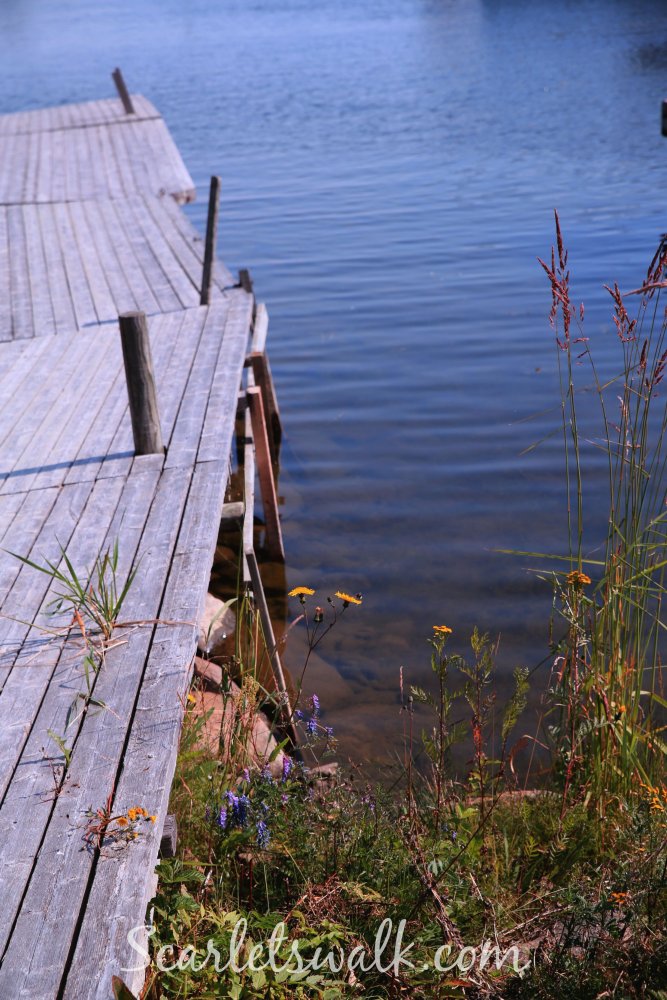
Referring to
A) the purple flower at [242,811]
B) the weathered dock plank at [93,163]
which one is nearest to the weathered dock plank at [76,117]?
the weathered dock plank at [93,163]

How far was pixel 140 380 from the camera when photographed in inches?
191

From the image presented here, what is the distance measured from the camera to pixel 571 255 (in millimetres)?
13367

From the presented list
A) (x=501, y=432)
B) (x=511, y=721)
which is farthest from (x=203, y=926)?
(x=501, y=432)

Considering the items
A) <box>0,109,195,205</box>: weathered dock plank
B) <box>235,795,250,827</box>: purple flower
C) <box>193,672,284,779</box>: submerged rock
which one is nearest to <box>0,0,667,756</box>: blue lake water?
<box>193,672,284,779</box>: submerged rock

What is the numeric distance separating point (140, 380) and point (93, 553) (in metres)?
0.98

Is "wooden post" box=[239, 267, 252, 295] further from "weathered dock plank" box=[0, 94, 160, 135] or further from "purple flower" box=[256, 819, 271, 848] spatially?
"weathered dock plank" box=[0, 94, 160, 135]

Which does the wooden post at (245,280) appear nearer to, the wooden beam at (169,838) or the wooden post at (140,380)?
the wooden post at (140,380)

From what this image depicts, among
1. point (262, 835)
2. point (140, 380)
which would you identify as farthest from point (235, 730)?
point (140, 380)

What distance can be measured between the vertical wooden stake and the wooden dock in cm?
51

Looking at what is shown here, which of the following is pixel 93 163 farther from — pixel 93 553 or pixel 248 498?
pixel 93 553

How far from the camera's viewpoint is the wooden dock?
8.41 feet

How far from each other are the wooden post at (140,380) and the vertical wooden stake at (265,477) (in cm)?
207

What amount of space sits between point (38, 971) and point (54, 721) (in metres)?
0.98

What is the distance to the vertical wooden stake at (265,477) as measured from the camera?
7266 millimetres
